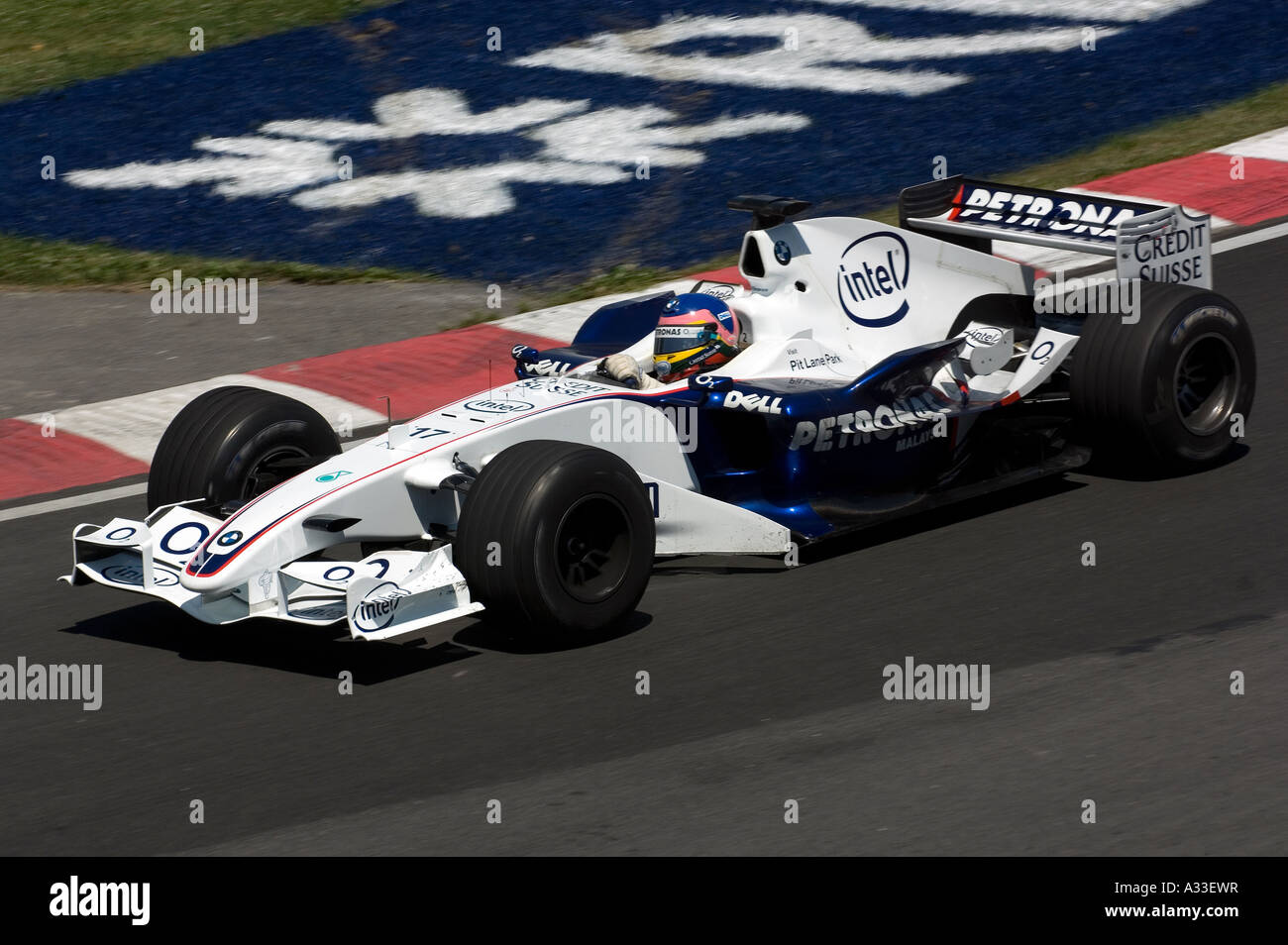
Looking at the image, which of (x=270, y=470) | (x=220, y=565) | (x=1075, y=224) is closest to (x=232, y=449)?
(x=270, y=470)

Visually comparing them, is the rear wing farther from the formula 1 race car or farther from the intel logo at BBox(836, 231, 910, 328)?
the intel logo at BBox(836, 231, 910, 328)

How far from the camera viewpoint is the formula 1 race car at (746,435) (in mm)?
6266

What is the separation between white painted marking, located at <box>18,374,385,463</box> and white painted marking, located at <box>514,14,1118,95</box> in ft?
20.5

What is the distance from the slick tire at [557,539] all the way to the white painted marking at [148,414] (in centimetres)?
334

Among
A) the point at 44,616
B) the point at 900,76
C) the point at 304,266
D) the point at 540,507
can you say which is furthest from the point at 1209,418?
the point at 900,76

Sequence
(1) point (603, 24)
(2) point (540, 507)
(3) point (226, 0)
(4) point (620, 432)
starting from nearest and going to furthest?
(2) point (540, 507) < (4) point (620, 432) < (1) point (603, 24) < (3) point (226, 0)

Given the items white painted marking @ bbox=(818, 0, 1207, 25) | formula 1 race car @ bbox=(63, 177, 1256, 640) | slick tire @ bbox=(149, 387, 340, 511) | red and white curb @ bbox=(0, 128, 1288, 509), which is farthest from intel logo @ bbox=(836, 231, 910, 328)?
white painted marking @ bbox=(818, 0, 1207, 25)

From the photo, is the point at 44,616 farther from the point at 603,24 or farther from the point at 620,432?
the point at 603,24

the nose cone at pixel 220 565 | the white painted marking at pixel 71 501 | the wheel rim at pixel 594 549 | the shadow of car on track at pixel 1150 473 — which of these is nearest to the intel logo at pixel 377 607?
the nose cone at pixel 220 565

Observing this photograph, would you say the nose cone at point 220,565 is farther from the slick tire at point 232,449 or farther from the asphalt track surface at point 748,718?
the slick tire at point 232,449

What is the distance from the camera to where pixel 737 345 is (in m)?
A: 7.73

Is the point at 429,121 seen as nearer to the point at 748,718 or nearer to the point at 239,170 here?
the point at 239,170

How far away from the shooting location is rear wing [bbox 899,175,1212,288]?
27.1 feet

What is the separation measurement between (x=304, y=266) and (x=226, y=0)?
21.5ft
